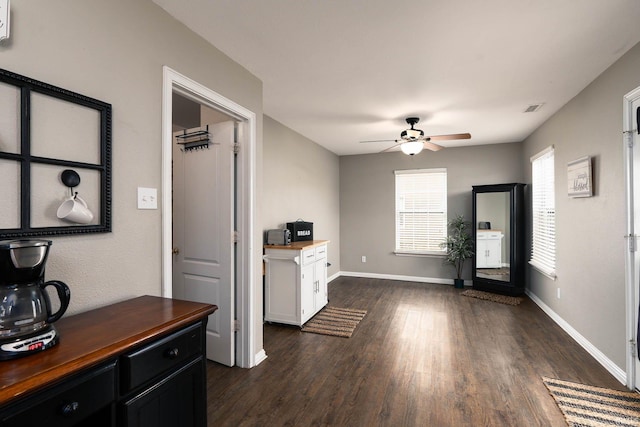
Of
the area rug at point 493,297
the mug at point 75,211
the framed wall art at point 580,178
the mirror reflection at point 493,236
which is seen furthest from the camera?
the mirror reflection at point 493,236

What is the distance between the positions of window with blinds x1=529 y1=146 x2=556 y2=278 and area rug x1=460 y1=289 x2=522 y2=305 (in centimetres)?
59

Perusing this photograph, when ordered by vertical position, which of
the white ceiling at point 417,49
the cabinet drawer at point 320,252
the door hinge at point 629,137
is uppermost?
the white ceiling at point 417,49

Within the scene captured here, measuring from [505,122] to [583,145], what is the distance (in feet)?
4.17

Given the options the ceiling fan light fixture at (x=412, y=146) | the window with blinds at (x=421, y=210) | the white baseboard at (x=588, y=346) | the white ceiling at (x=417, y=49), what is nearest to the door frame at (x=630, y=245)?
the white baseboard at (x=588, y=346)

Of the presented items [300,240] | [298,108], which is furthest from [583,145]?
[300,240]

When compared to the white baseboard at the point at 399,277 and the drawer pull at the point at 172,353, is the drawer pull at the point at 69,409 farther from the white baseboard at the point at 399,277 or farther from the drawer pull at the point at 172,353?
the white baseboard at the point at 399,277

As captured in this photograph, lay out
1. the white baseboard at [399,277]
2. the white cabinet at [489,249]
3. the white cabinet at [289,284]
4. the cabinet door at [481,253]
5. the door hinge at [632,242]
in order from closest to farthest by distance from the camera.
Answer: the door hinge at [632,242], the white cabinet at [289,284], the white cabinet at [489,249], the cabinet door at [481,253], the white baseboard at [399,277]

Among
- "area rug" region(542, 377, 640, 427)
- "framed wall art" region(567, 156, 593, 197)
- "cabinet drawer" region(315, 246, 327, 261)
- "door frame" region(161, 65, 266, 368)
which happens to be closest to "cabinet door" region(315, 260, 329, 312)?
"cabinet drawer" region(315, 246, 327, 261)

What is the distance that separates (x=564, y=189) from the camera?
3604mm

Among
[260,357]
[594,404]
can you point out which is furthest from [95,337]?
[594,404]

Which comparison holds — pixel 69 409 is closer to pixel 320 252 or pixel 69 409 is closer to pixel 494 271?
pixel 320 252

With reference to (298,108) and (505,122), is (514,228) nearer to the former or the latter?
(505,122)

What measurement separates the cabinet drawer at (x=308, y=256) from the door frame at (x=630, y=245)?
2823 mm

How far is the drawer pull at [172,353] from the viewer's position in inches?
51.1
